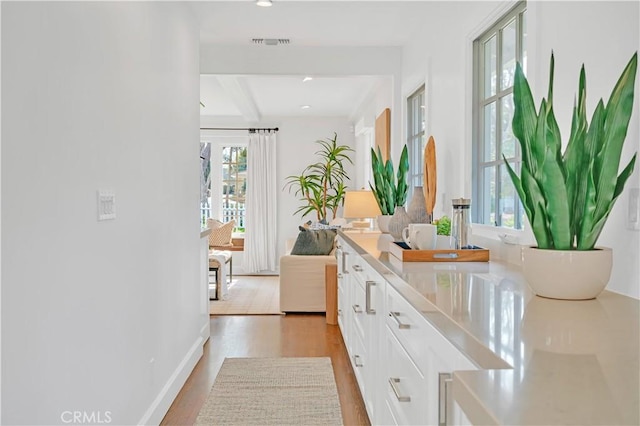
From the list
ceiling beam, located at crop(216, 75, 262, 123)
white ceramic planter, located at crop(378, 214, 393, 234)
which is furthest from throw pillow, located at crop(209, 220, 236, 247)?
white ceramic planter, located at crop(378, 214, 393, 234)

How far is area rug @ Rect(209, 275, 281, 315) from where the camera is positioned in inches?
214

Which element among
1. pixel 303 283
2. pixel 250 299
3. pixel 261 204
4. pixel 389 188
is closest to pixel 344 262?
pixel 389 188

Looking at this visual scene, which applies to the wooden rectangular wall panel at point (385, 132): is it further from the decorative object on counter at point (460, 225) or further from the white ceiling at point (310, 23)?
the decorative object on counter at point (460, 225)

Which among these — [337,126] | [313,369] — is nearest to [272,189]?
[337,126]

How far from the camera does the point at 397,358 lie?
1730mm

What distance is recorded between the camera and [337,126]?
8.49 m

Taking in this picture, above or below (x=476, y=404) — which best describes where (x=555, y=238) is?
above

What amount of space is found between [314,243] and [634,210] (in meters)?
4.02

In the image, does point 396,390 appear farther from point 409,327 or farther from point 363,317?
point 363,317

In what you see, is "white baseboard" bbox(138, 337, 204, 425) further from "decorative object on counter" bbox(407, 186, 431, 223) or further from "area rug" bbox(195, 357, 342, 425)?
"decorative object on counter" bbox(407, 186, 431, 223)

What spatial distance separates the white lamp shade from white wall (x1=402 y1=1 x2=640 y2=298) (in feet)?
4.32

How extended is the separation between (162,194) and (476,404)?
235cm

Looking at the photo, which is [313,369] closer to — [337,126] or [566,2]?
[566,2]

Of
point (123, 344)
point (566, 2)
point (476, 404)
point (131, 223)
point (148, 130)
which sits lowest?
point (123, 344)
